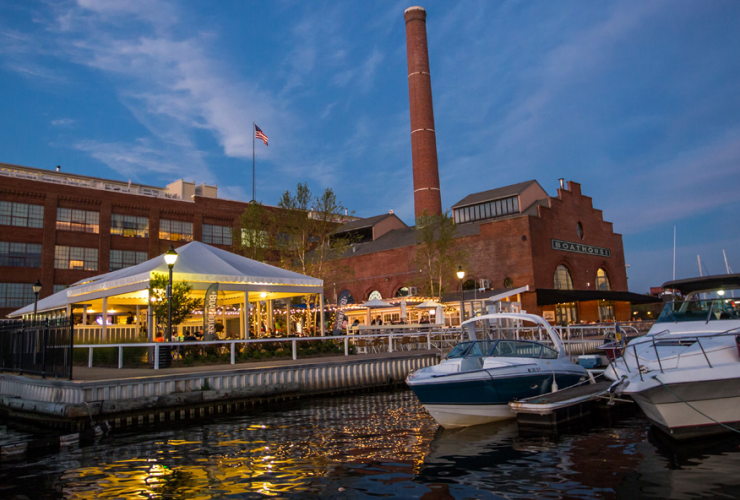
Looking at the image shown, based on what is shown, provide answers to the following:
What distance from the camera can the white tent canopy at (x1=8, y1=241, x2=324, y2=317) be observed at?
71.1ft

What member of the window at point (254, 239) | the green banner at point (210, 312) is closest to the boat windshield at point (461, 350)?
the green banner at point (210, 312)

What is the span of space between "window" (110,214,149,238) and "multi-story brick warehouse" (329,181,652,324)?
21.0 meters

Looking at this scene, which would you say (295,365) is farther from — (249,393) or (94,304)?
(94,304)

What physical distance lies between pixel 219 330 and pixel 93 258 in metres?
31.5

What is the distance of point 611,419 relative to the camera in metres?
14.0

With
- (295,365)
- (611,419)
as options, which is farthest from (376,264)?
(611,419)

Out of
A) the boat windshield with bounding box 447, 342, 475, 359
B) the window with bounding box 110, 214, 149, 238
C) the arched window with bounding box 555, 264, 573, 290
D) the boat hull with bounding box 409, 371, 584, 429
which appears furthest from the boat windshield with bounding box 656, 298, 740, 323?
the window with bounding box 110, 214, 149, 238

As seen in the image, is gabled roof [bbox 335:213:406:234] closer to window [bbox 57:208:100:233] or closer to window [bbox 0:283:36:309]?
window [bbox 57:208:100:233]

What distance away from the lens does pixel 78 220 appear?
5125 cm

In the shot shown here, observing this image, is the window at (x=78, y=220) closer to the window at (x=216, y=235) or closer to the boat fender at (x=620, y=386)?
the window at (x=216, y=235)

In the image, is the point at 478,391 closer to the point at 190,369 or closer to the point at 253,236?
the point at 190,369

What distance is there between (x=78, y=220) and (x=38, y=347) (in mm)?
38488

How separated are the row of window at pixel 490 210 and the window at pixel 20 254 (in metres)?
39.3

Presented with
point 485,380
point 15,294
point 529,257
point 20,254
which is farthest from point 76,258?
point 485,380
